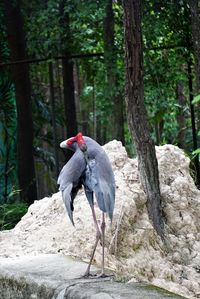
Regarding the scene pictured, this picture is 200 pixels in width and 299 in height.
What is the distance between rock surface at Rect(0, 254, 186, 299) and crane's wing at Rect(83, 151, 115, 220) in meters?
0.60

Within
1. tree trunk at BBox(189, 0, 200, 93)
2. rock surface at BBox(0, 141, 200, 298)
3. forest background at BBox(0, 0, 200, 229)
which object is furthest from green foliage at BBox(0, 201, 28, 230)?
tree trunk at BBox(189, 0, 200, 93)

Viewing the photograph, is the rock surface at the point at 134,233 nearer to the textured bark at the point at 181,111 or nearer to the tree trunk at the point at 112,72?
the tree trunk at the point at 112,72

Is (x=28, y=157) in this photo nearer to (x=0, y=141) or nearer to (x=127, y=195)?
(x=0, y=141)

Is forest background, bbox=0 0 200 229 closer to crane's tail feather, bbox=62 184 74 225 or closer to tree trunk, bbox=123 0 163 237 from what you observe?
tree trunk, bbox=123 0 163 237

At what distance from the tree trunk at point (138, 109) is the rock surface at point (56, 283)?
5.04 ft

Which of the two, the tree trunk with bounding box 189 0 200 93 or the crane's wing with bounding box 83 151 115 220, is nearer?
the crane's wing with bounding box 83 151 115 220

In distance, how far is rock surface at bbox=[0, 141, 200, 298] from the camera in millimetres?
6273

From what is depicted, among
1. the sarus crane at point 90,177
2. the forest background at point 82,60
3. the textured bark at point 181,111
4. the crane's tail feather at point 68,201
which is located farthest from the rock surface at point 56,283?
the textured bark at point 181,111

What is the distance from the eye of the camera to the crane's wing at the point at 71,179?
526cm

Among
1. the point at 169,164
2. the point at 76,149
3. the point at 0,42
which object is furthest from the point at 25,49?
the point at 76,149

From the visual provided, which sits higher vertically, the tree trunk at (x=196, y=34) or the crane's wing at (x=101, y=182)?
the tree trunk at (x=196, y=34)

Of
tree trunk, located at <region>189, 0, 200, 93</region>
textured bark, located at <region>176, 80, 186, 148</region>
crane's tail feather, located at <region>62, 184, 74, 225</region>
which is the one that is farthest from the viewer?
textured bark, located at <region>176, 80, 186, 148</region>

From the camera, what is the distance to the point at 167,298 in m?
4.37

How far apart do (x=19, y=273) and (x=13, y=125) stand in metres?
9.29
